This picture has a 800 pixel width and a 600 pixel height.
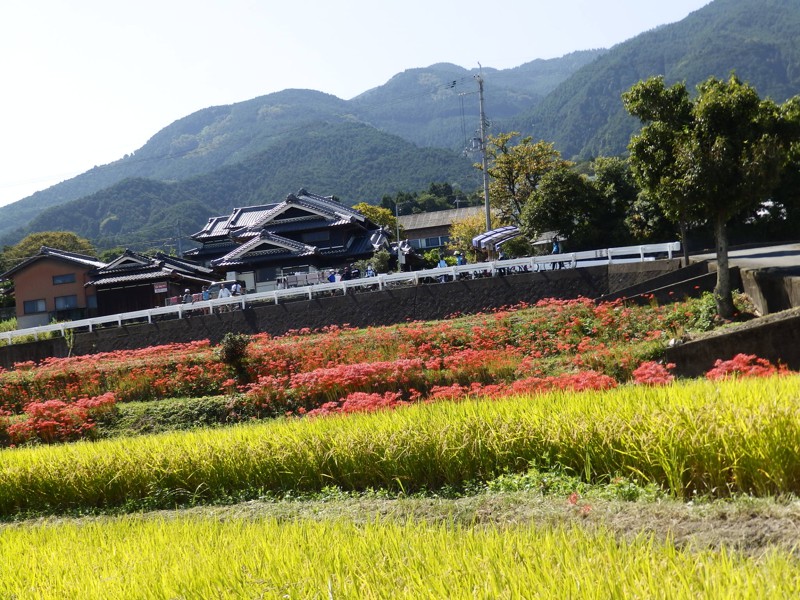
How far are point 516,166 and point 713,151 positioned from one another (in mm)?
36070

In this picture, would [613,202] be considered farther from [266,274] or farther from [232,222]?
[232,222]

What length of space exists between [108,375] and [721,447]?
52.7 ft

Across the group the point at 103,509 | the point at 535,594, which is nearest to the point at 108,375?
the point at 103,509

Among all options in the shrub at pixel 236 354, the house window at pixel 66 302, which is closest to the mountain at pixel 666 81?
the house window at pixel 66 302

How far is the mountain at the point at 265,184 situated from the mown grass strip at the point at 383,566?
11914 centimetres

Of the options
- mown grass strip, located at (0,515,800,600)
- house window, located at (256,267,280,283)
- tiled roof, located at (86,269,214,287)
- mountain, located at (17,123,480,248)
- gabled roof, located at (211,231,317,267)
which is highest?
mountain, located at (17,123,480,248)

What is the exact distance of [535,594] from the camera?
333 centimetres

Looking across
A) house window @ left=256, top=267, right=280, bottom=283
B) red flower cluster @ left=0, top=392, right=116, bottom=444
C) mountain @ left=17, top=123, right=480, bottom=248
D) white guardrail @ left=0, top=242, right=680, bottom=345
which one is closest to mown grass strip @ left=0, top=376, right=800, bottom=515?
red flower cluster @ left=0, top=392, right=116, bottom=444

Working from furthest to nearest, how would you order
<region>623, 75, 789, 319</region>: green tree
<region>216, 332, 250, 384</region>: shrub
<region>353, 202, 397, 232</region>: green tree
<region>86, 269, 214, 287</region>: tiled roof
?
1. <region>353, 202, 397, 232</region>: green tree
2. <region>86, 269, 214, 287</region>: tiled roof
3. <region>216, 332, 250, 384</region>: shrub
4. <region>623, 75, 789, 319</region>: green tree

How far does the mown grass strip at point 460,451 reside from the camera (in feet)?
18.3

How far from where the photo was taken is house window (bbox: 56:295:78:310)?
4412 centimetres

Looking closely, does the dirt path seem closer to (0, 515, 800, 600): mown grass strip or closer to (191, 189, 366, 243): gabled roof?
(0, 515, 800, 600): mown grass strip

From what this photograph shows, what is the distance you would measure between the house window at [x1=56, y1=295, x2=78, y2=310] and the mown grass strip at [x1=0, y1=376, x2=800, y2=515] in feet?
123

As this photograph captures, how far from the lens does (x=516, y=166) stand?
164ft
